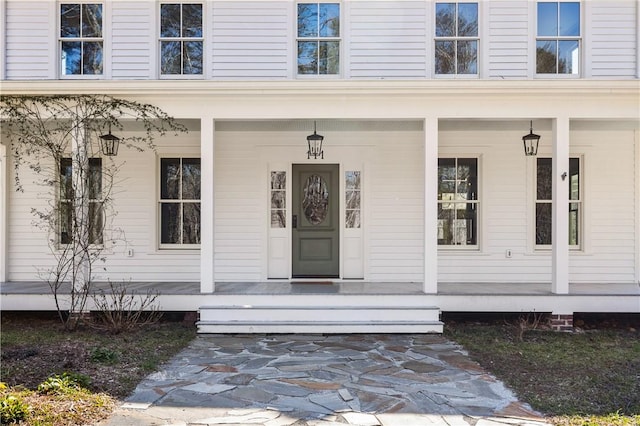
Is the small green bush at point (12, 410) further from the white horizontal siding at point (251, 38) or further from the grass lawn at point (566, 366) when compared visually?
the white horizontal siding at point (251, 38)

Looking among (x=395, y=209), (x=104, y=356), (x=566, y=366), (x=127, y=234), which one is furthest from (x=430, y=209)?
(x=127, y=234)

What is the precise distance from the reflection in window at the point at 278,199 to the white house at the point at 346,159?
0.02 metres

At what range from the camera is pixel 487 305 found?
20.5 feet

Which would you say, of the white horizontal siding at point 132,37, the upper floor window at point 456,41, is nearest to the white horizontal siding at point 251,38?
the white horizontal siding at point 132,37

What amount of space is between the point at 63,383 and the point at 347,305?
3.34 meters

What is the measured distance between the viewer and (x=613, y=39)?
734cm

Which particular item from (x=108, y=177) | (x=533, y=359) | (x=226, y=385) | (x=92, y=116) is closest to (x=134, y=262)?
(x=108, y=177)

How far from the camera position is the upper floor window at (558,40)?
7.42 metres

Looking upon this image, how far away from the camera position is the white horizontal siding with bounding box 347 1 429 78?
7.35 m

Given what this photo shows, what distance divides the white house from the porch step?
2.71 feet

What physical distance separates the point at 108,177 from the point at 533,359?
6.69 m

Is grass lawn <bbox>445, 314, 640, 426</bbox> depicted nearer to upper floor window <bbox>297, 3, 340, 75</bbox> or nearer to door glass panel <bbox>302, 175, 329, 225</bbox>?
door glass panel <bbox>302, 175, 329, 225</bbox>

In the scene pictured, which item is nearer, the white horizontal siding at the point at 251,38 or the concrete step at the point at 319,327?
the concrete step at the point at 319,327

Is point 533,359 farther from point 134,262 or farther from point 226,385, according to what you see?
point 134,262
